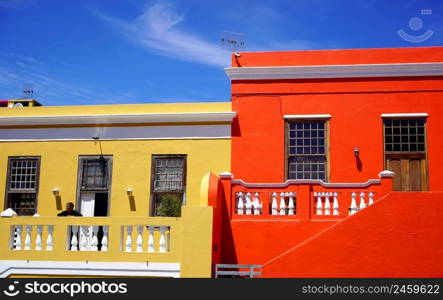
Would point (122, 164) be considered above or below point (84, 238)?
above

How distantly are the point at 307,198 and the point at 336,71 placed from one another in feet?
14.5

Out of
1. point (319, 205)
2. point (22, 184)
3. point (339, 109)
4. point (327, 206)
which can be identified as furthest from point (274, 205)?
point (22, 184)

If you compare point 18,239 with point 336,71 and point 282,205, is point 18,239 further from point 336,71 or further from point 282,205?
point 336,71

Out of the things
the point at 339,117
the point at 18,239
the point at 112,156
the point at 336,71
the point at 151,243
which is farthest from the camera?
the point at 112,156

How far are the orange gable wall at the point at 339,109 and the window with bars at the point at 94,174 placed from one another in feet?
11.6

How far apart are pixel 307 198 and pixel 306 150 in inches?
125

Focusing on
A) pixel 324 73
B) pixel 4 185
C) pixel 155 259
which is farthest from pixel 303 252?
pixel 4 185

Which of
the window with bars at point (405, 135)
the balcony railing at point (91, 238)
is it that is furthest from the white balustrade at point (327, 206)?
the window with bars at point (405, 135)

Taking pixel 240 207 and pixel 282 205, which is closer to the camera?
pixel 282 205

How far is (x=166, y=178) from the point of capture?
14891 mm

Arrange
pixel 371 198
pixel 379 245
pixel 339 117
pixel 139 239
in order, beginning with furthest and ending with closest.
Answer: pixel 339 117
pixel 371 198
pixel 139 239
pixel 379 245

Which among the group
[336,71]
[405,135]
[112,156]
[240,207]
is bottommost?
[240,207]

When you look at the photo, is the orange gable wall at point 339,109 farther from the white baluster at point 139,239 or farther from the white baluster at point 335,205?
the white baluster at point 139,239

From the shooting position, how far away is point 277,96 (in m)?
14.6
